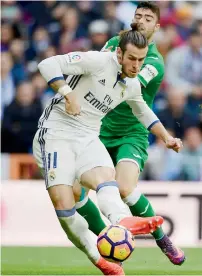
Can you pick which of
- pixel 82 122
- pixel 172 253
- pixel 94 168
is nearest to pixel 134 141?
pixel 172 253

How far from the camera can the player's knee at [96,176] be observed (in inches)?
318

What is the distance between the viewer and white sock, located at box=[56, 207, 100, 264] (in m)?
8.36

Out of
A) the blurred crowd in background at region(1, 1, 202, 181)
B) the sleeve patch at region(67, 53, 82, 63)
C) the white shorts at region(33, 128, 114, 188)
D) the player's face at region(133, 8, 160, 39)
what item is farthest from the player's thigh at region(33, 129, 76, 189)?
the blurred crowd in background at region(1, 1, 202, 181)

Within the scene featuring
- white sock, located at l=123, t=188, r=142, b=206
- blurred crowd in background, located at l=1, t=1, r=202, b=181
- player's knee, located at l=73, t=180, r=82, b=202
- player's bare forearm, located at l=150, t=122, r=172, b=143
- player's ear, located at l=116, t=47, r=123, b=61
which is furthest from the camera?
blurred crowd in background, located at l=1, t=1, r=202, b=181

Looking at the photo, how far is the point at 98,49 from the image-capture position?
15617 millimetres

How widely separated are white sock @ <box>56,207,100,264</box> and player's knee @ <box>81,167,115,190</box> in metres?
0.36

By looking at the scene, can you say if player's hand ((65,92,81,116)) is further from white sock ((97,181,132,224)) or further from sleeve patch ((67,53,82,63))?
white sock ((97,181,132,224))

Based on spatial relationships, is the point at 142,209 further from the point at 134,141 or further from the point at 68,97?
the point at 68,97

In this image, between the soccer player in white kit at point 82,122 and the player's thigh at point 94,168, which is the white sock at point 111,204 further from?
the player's thigh at point 94,168

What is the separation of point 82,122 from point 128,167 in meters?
1.22

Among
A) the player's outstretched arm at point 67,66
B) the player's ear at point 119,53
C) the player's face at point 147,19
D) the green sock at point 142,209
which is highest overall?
the player's face at point 147,19

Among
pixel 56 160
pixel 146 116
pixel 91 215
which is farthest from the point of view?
pixel 91 215

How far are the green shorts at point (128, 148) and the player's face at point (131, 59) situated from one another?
5.38 feet

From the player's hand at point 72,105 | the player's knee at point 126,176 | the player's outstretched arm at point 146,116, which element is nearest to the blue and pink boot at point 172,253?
the player's knee at point 126,176
